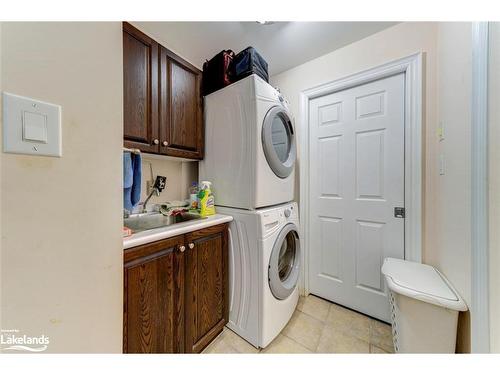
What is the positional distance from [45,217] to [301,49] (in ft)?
6.29

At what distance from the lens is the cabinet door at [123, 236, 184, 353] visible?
0.77 metres

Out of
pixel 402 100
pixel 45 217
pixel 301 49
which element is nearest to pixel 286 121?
pixel 301 49

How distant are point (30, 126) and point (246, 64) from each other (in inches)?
48.0

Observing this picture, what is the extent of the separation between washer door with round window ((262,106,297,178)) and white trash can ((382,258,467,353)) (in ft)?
3.12

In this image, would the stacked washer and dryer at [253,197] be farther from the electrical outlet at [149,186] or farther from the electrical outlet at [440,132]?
the electrical outlet at [440,132]

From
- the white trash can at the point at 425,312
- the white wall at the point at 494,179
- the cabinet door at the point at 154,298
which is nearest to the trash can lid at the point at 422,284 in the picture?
the white trash can at the point at 425,312

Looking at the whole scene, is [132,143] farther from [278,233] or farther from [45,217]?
[278,233]

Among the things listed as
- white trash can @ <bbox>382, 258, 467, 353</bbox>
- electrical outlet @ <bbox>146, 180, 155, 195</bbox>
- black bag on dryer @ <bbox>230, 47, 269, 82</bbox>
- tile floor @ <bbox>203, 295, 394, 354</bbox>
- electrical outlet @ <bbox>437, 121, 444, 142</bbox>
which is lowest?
tile floor @ <bbox>203, 295, 394, 354</bbox>

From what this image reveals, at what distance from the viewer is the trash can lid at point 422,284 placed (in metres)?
0.86

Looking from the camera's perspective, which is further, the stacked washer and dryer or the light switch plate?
the stacked washer and dryer

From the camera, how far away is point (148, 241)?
0.81 meters

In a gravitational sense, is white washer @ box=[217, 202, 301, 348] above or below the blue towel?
below

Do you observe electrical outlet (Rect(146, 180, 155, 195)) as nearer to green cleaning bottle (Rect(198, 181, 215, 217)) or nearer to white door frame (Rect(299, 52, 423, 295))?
green cleaning bottle (Rect(198, 181, 215, 217))

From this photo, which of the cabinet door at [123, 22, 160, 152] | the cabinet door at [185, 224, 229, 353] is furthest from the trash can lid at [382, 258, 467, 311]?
the cabinet door at [123, 22, 160, 152]
